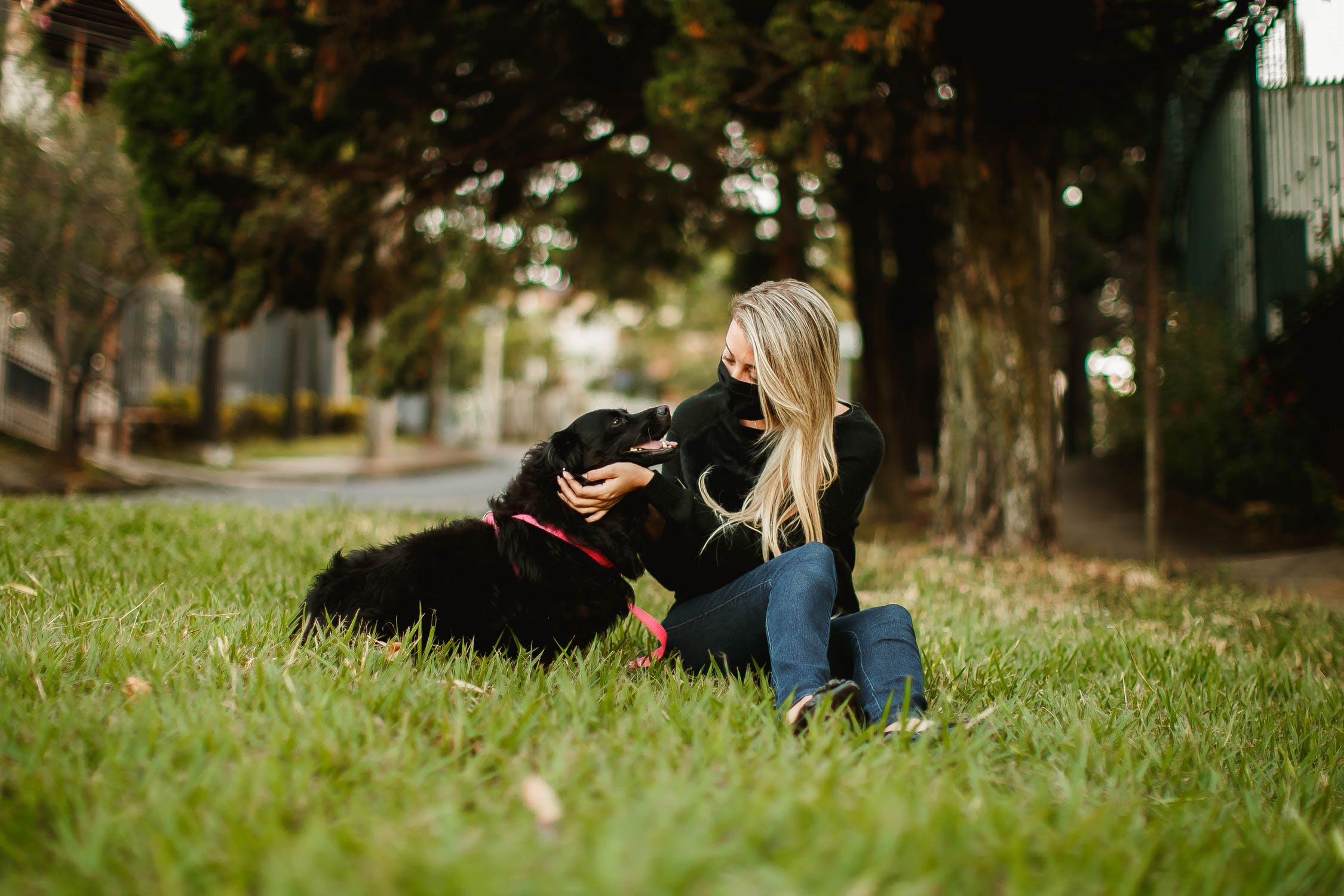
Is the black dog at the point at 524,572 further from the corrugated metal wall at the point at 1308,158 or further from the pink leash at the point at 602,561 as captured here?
the corrugated metal wall at the point at 1308,158

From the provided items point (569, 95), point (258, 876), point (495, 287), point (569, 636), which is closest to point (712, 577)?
point (569, 636)

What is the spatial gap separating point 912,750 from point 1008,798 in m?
0.26

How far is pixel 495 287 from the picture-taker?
10.4m

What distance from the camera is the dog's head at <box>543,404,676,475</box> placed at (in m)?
2.72

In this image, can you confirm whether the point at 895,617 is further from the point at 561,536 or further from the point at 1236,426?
the point at 1236,426

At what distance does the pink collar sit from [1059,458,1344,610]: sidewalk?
4.64m

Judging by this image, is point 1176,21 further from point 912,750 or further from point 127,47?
point 127,47

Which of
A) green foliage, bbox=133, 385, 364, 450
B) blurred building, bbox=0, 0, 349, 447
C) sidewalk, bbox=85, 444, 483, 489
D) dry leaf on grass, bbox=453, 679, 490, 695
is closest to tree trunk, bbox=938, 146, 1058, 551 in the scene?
dry leaf on grass, bbox=453, 679, 490, 695

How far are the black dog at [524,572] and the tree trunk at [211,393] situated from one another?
15287mm

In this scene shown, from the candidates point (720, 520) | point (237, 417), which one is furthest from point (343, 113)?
point (237, 417)

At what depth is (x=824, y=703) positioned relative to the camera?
2131mm

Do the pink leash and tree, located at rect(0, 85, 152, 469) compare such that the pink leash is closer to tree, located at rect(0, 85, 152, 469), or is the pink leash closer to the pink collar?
the pink collar

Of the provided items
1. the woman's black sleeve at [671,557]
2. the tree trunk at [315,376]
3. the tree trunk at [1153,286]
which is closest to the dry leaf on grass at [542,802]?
the woman's black sleeve at [671,557]

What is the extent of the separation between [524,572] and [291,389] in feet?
65.2
